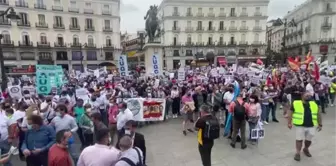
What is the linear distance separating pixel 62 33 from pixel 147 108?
41.3 meters

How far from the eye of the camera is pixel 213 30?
54.8 meters

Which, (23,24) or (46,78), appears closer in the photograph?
(46,78)

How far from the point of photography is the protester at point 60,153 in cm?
301

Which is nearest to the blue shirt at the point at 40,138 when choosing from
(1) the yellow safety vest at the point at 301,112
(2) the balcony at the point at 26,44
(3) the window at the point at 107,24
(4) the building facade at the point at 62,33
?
(1) the yellow safety vest at the point at 301,112

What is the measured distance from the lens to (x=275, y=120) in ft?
29.5

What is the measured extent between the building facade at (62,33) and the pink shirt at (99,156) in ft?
123

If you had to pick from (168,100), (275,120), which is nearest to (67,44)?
(168,100)

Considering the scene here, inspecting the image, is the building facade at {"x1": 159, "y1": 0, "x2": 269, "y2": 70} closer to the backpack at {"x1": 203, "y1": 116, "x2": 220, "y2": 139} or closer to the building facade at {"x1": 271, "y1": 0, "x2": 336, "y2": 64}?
the building facade at {"x1": 271, "y1": 0, "x2": 336, "y2": 64}

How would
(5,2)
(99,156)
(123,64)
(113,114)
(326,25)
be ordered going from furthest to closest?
(326,25)
(5,2)
(123,64)
(113,114)
(99,156)

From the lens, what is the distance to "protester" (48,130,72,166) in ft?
9.87

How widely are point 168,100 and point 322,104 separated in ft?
21.2

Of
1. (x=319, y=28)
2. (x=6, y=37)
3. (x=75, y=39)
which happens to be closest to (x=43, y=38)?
(x=75, y=39)

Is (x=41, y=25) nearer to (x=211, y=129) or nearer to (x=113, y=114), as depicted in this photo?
(x=113, y=114)

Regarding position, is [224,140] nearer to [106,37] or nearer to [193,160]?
[193,160]
